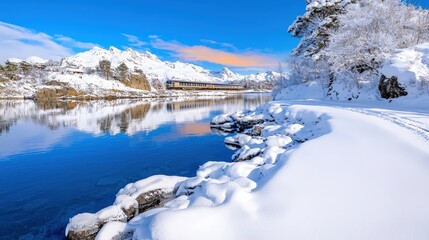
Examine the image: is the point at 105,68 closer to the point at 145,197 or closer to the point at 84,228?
the point at 145,197

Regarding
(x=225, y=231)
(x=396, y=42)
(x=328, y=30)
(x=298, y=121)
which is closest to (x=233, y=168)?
(x=225, y=231)

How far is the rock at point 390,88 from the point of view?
52.1 feet

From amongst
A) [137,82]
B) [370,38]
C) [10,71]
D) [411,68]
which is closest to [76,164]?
[411,68]

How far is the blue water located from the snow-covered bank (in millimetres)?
3532

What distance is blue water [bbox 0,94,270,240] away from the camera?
292 inches

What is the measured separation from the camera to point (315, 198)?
455cm

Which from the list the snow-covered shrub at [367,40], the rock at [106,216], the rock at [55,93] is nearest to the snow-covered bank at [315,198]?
the rock at [106,216]

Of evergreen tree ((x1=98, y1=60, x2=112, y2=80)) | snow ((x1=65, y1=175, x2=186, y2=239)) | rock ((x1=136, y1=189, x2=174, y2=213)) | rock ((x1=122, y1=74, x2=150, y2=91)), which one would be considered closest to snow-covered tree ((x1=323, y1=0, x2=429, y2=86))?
snow ((x1=65, y1=175, x2=186, y2=239))

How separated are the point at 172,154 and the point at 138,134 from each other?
266 inches

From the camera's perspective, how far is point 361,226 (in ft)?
12.4

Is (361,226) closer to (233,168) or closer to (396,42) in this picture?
(233,168)

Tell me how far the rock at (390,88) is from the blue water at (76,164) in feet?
37.9

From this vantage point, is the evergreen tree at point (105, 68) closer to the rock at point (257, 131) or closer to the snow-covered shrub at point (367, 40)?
the snow-covered shrub at point (367, 40)

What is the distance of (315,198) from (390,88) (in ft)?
51.9
